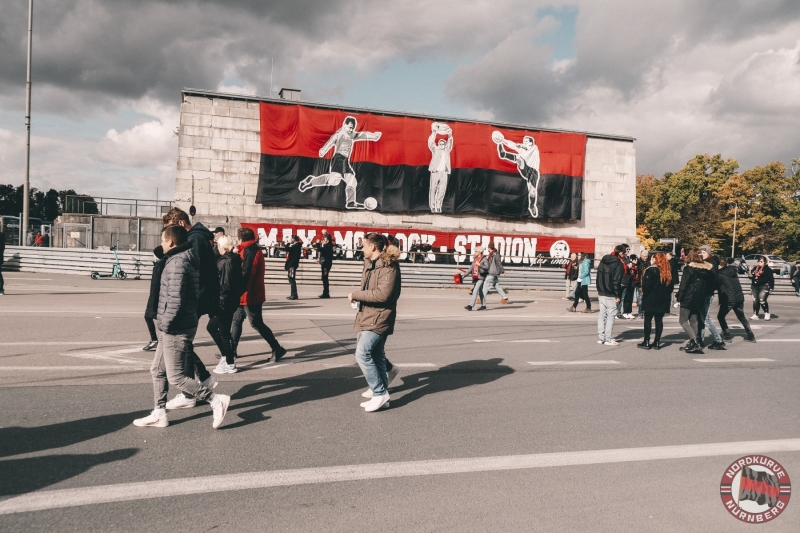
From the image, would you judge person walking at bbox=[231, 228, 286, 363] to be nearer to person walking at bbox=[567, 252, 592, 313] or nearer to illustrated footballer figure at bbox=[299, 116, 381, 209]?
person walking at bbox=[567, 252, 592, 313]

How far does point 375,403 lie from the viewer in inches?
Answer: 231

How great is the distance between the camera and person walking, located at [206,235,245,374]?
730cm

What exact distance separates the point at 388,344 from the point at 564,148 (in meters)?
26.6

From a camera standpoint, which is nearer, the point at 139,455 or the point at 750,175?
the point at 139,455

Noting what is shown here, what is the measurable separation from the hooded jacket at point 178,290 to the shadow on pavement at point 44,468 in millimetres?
1065

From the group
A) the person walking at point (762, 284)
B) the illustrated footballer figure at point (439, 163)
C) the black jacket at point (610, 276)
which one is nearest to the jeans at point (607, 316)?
the black jacket at point (610, 276)

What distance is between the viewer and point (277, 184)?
28.8 meters

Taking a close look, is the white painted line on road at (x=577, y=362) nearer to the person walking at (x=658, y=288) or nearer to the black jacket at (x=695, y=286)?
the person walking at (x=658, y=288)

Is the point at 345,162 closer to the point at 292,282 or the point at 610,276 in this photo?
the point at 292,282

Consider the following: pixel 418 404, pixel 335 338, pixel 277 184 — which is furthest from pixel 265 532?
pixel 277 184

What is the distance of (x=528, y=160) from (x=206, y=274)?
29496 millimetres

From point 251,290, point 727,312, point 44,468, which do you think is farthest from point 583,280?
point 44,468

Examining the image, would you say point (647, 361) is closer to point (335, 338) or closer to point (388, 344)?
point (388, 344)

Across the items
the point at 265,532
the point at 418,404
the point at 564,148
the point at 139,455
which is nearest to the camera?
the point at 265,532
